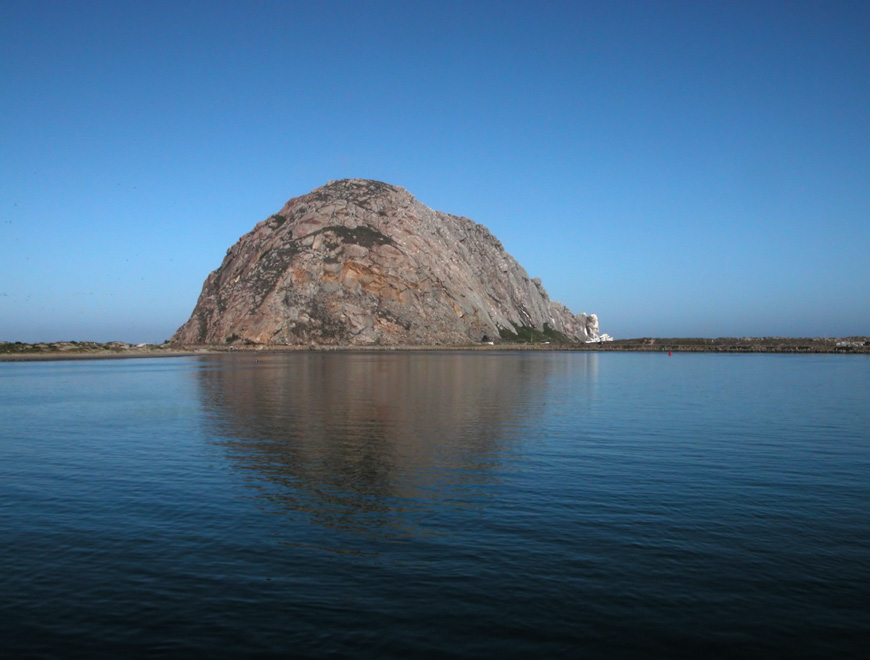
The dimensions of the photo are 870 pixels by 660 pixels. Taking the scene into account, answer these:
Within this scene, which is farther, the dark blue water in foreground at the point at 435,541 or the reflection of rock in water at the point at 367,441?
the reflection of rock in water at the point at 367,441

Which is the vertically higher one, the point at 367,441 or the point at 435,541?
the point at 367,441

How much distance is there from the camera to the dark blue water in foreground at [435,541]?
10.8m

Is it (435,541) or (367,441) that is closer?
(435,541)

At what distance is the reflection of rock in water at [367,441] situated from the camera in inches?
767

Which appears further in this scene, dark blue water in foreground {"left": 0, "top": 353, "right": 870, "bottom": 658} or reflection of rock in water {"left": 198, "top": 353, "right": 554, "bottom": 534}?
reflection of rock in water {"left": 198, "top": 353, "right": 554, "bottom": 534}

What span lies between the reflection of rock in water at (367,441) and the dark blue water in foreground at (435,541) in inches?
6.8

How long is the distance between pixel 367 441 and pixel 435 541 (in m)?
14.6

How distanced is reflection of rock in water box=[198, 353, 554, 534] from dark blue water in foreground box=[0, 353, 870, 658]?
17 centimetres

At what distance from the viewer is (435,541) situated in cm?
1531

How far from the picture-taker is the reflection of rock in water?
19.5 meters

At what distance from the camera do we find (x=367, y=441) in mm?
29609

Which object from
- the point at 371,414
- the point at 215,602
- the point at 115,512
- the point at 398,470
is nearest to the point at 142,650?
the point at 215,602

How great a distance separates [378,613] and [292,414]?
29330 millimetres

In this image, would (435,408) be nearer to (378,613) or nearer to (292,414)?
(292,414)
